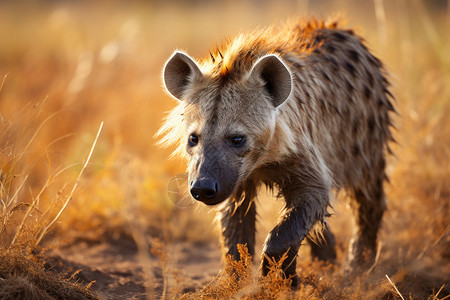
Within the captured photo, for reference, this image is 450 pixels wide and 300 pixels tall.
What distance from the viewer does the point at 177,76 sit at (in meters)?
2.81

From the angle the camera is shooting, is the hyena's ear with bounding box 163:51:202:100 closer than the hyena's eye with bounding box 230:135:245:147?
No

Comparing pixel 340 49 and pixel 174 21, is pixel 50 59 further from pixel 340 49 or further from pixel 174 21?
pixel 340 49

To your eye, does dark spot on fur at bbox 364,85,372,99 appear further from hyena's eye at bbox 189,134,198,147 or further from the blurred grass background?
hyena's eye at bbox 189,134,198,147

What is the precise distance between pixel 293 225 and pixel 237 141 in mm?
497

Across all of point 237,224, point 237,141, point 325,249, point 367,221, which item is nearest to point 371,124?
point 367,221

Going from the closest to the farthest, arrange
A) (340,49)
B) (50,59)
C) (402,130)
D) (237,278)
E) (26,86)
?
(237,278) → (340,49) → (402,130) → (26,86) → (50,59)

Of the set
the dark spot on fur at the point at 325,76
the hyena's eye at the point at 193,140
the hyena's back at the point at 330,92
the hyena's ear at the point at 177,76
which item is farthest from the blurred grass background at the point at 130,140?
the dark spot on fur at the point at 325,76

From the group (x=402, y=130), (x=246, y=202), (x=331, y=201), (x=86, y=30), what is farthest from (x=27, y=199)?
(x=86, y=30)

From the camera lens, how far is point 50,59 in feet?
26.0

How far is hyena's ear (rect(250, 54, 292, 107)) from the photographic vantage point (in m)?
2.55

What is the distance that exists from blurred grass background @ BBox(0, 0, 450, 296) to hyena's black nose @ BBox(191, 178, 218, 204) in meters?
0.28

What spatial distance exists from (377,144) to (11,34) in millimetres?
7694

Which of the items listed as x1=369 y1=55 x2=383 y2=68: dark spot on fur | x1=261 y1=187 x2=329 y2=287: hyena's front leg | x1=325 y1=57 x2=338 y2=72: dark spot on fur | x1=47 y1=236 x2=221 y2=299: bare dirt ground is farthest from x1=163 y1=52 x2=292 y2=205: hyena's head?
x1=369 y1=55 x2=383 y2=68: dark spot on fur

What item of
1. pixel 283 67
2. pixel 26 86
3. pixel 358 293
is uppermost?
pixel 26 86
